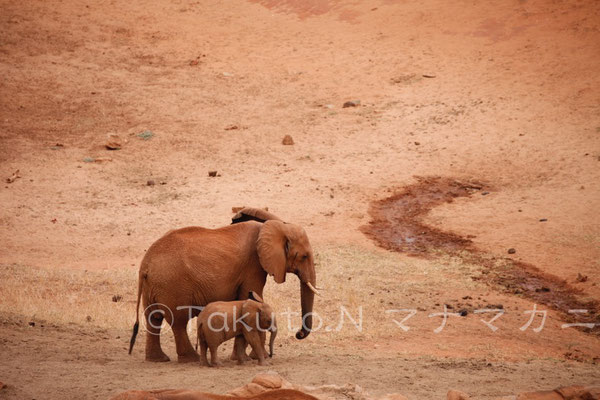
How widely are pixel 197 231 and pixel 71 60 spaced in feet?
65.6

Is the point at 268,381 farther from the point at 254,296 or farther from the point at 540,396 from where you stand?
the point at 540,396

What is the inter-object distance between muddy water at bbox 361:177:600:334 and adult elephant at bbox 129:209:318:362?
6.29 metres

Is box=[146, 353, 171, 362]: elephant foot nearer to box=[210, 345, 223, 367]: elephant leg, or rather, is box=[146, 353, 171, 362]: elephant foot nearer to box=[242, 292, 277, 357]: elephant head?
box=[210, 345, 223, 367]: elephant leg

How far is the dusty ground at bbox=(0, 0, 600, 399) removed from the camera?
36.4 ft

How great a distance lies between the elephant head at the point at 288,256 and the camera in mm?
10547

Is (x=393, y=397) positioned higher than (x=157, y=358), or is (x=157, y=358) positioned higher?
(x=393, y=397)

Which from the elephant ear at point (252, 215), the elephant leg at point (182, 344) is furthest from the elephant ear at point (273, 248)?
the elephant leg at point (182, 344)

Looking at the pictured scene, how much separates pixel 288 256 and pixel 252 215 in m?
1.06

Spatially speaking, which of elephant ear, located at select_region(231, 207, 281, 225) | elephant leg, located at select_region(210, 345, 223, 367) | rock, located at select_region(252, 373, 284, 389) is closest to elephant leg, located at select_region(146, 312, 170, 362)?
elephant leg, located at select_region(210, 345, 223, 367)

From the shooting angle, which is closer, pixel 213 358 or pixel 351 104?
pixel 213 358

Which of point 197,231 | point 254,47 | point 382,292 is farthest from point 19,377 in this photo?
point 254,47

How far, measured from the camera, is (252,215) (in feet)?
37.9

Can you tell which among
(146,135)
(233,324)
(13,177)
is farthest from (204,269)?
(146,135)

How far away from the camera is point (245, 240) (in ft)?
35.6
